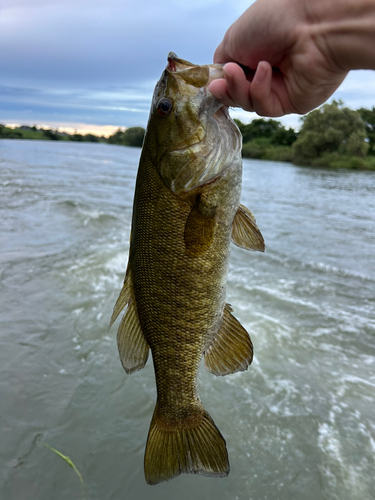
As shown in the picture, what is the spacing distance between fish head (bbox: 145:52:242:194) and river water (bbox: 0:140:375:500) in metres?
2.66

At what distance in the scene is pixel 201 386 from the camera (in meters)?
4.32

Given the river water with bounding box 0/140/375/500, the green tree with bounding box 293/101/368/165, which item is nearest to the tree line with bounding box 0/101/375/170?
the green tree with bounding box 293/101/368/165

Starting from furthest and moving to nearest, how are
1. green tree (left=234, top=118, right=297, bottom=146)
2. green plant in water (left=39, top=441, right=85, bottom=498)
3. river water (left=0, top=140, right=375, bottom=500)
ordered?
green tree (left=234, top=118, right=297, bottom=146) → river water (left=0, top=140, right=375, bottom=500) → green plant in water (left=39, top=441, right=85, bottom=498)

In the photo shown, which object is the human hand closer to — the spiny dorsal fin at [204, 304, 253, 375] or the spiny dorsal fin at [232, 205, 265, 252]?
the spiny dorsal fin at [232, 205, 265, 252]

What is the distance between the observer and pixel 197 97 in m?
1.82

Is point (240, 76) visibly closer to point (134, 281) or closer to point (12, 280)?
point (134, 281)

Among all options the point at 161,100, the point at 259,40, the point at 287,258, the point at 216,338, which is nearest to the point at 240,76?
the point at 259,40

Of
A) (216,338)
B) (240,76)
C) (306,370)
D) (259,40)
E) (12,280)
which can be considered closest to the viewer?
(240,76)

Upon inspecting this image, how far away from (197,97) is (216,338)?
4.20ft

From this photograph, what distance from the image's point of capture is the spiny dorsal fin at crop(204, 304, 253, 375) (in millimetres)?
2066

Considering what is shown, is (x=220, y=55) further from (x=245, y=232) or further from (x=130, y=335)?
(x=130, y=335)

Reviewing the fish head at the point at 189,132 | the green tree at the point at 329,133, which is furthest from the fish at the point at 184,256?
the green tree at the point at 329,133

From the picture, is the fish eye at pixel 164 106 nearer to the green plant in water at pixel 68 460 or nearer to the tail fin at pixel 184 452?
the tail fin at pixel 184 452

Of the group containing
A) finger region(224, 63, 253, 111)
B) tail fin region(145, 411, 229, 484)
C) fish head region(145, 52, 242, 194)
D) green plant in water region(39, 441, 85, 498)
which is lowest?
green plant in water region(39, 441, 85, 498)
